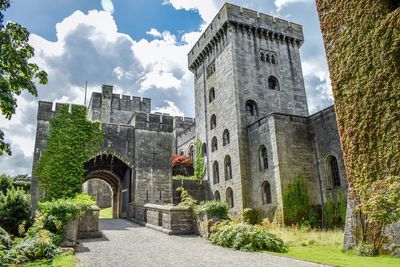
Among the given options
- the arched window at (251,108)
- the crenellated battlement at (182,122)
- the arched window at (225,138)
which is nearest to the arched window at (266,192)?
the arched window at (225,138)

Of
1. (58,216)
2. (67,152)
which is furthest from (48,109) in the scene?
(58,216)

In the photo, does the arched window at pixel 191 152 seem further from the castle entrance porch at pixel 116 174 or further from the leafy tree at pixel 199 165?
the castle entrance porch at pixel 116 174

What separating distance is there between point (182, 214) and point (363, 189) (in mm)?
6652

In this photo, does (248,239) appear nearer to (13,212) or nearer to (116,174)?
(13,212)

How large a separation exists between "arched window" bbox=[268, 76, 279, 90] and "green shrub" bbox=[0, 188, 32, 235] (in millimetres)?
20563

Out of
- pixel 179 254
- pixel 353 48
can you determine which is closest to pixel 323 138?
pixel 353 48

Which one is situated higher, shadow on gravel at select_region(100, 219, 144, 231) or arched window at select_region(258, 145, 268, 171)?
arched window at select_region(258, 145, 268, 171)

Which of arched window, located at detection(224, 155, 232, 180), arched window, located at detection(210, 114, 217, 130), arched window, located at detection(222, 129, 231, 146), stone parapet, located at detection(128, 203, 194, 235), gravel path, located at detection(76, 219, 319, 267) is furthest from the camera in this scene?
arched window, located at detection(210, 114, 217, 130)

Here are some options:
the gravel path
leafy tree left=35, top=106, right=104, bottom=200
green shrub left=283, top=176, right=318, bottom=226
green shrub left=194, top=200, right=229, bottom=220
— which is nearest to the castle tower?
green shrub left=283, top=176, right=318, bottom=226

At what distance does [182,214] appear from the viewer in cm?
1249

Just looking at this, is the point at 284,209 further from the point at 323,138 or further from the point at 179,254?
the point at 179,254

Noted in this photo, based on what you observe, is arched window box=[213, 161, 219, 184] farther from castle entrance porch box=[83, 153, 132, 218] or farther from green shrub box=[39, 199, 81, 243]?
green shrub box=[39, 199, 81, 243]

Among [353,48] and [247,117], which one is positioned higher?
[247,117]

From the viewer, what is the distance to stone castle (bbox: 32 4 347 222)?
19.9 metres
